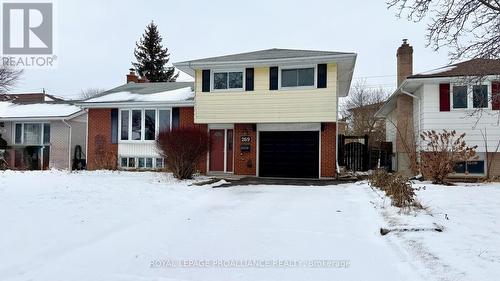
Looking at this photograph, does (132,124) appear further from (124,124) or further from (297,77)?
(297,77)

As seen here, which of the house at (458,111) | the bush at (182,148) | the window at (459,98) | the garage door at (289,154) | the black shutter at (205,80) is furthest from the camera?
the black shutter at (205,80)

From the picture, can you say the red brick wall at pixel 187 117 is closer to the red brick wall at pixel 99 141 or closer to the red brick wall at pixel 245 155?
the red brick wall at pixel 245 155

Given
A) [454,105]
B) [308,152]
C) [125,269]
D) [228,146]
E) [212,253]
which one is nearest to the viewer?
[125,269]

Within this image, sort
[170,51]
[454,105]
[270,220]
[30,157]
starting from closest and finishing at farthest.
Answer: [270,220] < [454,105] < [30,157] < [170,51]

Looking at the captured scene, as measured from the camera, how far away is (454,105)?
1506 cm

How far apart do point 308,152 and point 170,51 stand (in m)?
31.0

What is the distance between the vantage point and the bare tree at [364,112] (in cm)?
3153

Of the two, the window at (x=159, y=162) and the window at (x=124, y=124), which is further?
the window at (x=124, y=124)

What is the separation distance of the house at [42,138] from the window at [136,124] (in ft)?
19.5

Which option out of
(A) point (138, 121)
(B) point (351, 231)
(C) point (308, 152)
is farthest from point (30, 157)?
(B) point (351, 231)

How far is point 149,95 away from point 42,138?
28.6ft

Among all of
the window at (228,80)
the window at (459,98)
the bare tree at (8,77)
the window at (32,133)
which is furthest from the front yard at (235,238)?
the bare tree at (8,77)

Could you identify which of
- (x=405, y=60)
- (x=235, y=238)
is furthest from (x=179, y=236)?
(x=405, y=60)

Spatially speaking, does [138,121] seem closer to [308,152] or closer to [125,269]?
[308,152]
